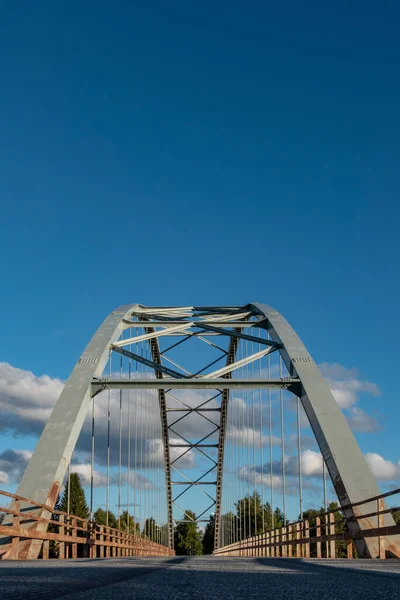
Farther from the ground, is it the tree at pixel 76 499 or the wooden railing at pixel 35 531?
the tree at pixel 76 499

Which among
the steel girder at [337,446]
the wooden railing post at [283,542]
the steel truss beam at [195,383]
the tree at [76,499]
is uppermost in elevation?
the tree at [76,499]

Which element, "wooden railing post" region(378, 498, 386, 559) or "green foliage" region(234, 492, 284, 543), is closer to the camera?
"wooden railing post" region(378, 498, 386, 559)

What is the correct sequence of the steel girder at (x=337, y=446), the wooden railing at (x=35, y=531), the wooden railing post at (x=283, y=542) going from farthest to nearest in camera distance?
the wooden railing post at (x=283, y=542) < the steel girder at (x=337, y=446) < the wooden railing at (x=35, y=531)

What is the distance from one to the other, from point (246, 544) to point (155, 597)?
24051mm

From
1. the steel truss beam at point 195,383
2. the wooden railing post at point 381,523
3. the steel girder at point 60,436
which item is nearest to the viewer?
the wooden railing post at point 381,523

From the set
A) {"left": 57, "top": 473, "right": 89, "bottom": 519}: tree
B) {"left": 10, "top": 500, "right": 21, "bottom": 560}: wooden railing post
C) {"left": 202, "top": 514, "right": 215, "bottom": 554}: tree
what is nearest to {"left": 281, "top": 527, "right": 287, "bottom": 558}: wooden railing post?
{"left": 10, "top": 500, "right": 21, "bottom": 560}: wooden railing post

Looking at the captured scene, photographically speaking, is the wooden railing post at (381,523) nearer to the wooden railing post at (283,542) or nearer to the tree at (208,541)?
the wooden railing post at (283,542)

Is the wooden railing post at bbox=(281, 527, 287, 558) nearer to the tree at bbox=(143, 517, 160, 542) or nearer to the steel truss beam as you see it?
the steel truss beam

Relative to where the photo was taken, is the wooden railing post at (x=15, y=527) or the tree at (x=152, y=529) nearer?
the wooden railing post at (x=15, y=527)

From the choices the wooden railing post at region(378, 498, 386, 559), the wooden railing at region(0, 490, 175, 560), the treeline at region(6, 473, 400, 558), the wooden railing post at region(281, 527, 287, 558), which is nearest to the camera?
the wooden railing at region(0, 490, 175, 560)

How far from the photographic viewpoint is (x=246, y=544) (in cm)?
2638

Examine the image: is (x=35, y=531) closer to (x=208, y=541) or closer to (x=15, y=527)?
(x=15, y=527)

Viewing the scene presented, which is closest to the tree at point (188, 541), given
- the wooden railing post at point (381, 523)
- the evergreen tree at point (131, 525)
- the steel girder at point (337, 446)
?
the evergreen tree at point (131, 525)

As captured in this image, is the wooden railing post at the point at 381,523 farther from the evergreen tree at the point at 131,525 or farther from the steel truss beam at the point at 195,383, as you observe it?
the evergreen tree at the point at 131,525
